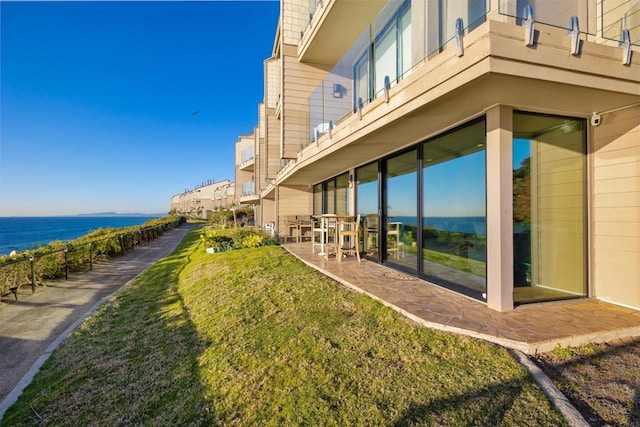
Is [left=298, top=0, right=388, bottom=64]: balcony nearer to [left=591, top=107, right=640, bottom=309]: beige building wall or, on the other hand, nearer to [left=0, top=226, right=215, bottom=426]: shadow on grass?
[left=591, top=107, right=640, bottom=309]: beige building wall

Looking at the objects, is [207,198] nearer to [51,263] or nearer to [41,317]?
[51,263]

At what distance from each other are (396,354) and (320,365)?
2.56 feet

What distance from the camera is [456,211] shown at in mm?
4770

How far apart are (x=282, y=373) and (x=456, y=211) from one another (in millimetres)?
3632

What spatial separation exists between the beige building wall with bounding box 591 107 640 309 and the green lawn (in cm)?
264

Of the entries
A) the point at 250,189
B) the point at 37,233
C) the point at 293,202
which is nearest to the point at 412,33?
the point at 293,202

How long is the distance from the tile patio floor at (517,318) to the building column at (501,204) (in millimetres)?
304

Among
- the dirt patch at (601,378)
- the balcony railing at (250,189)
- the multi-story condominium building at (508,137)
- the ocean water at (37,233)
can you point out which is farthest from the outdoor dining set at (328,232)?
the ocean water at (37,233)

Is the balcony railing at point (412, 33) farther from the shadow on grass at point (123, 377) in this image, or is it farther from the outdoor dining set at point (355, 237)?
the shadow on grass at point (123, 377)

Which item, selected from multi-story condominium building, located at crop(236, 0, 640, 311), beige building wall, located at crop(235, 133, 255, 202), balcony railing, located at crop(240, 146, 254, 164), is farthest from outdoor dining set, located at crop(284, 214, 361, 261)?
beige building wall, located at crop(235, 133, 255, 202)

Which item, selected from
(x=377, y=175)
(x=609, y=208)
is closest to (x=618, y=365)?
(x=609, y=208)

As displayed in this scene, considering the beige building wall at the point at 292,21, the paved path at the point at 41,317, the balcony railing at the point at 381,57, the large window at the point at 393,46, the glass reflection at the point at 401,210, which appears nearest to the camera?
the balcony railing at the point at 381,57

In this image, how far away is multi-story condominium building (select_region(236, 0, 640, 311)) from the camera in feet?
10.2

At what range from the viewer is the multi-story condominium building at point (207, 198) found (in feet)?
140
